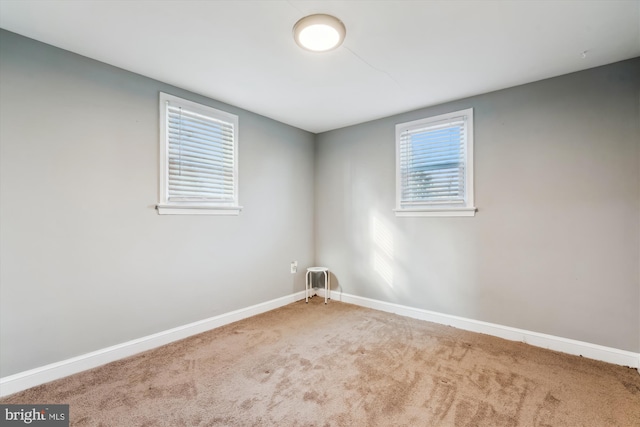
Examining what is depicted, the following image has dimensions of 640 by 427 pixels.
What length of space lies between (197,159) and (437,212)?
2.63 metres

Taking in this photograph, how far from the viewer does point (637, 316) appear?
2.22 meters

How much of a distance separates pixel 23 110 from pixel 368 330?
338 centimetres

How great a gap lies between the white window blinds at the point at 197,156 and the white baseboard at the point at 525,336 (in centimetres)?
234

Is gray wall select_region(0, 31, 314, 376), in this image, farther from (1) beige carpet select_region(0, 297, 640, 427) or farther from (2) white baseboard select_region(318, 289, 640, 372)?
(2) white baseboard select_region(318, 289, 640, 372)

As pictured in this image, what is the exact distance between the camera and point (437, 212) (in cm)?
318

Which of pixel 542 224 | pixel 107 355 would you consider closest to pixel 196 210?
pixel 107 355

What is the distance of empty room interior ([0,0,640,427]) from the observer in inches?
72.3

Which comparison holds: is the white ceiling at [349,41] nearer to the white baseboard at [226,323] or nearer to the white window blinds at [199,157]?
the white window blinds at [199,157]

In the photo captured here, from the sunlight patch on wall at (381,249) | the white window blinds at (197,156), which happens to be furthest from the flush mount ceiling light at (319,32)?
the sunlight patch on wall at (381,249)

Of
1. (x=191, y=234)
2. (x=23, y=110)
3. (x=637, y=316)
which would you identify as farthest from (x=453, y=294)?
(x=23, y=110)

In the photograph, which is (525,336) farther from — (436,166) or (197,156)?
(197,156)

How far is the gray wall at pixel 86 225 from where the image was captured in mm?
1959

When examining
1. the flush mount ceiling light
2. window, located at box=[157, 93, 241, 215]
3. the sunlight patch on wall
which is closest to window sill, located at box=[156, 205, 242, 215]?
window, located at box=[157, 93, 241, 215]

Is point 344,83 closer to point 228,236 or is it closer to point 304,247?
point 228,236
